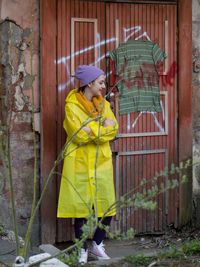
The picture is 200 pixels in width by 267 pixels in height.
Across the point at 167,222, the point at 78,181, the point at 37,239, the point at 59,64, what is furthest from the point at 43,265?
the point at 167,222

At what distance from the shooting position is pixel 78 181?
5.61 metres

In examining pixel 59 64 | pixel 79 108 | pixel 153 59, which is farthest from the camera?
pixel 153 59

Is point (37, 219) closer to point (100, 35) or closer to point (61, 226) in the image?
point (61, 226)

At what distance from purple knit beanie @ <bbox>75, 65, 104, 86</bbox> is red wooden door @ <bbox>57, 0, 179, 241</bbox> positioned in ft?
1.32

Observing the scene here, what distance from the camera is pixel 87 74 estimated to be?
18.3 feet

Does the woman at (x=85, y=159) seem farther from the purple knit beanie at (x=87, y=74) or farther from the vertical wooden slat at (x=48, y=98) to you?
the vertical wooden slat at (x=48, y=98)

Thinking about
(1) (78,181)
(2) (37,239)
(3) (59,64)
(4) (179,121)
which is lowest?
(2) (37,239)

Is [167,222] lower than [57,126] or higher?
lower

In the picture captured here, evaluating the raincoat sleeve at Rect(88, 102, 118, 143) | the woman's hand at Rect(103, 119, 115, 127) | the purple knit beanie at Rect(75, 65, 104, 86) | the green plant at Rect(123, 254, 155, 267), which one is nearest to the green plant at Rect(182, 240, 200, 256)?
the green plant at Rect(123, 254, 155, 267)

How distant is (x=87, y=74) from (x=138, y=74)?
37.7 inches

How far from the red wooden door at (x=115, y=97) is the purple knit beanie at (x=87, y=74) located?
402mm

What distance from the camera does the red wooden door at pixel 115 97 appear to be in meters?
6.02

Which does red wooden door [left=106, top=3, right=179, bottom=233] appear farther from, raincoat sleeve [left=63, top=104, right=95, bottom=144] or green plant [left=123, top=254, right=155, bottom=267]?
green plant [left=123, top=254, right=155, bottom=267]

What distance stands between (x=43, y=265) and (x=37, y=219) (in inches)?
73.9
